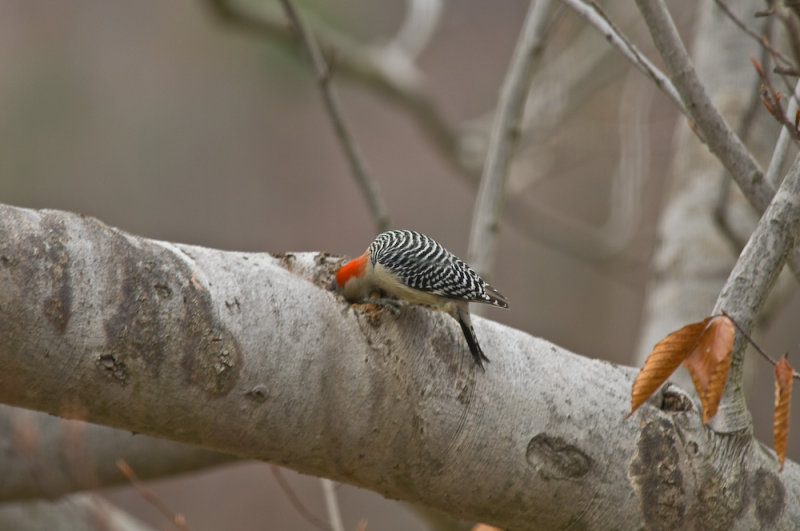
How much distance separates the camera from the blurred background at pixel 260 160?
8383 mm

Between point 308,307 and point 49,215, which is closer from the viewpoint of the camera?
point 49,215

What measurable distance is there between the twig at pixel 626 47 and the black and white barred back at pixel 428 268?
73cm

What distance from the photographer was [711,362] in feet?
5.16

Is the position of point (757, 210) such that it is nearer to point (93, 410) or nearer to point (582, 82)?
point (93, 410)

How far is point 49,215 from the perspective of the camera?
4.97ft

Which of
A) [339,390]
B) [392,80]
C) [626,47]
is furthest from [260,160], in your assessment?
[339,390]

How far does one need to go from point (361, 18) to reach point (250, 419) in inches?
316

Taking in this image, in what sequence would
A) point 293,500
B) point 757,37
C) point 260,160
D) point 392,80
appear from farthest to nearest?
point 260,160 < point 392,80 < point 293,500 < point 757,37

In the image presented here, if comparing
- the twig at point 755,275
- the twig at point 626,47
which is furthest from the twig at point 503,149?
the twig at point 755,275

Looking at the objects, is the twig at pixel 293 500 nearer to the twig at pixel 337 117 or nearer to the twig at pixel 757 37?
the twig at pixel 337 117

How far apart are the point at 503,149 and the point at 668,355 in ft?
5.64

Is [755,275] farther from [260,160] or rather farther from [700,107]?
[260,160]

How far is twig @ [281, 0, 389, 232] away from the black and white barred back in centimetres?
81

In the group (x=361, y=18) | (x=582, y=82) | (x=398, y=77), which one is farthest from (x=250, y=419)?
(x=361, y=18)
